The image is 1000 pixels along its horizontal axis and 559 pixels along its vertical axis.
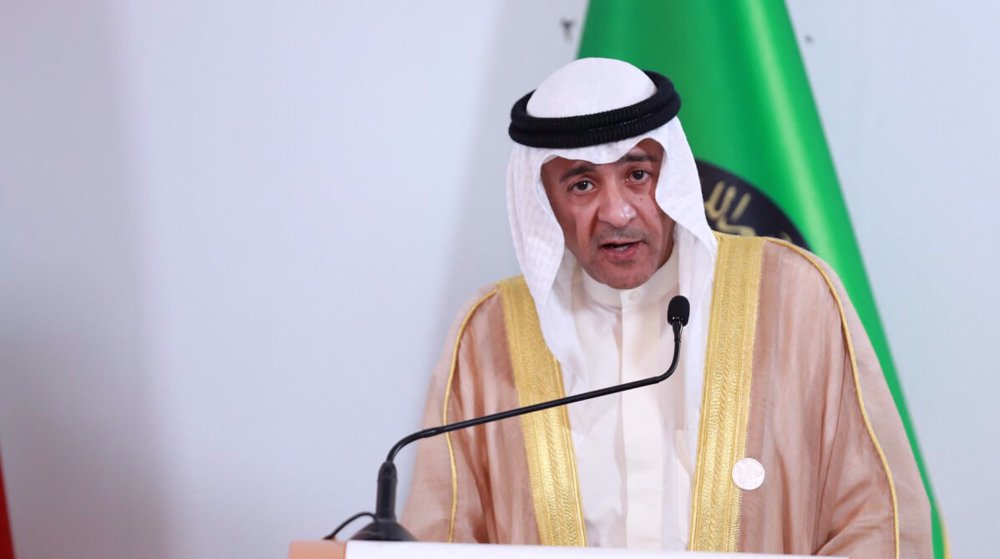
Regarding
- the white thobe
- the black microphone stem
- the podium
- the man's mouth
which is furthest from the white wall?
the podium

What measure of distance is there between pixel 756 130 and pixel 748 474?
0.99 m

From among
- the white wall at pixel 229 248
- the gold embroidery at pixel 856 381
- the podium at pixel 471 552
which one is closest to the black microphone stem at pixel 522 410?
the podium at pixel 471 552

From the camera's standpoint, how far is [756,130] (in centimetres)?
266

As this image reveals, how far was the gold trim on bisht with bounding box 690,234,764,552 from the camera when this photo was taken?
6.35ft

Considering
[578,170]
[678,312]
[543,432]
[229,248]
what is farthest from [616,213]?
[229,248]

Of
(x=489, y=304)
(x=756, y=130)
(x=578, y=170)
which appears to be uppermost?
(x=756, y=130)

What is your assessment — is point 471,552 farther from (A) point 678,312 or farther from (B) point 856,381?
(B) point 856,381

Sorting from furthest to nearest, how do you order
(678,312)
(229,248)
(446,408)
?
(229,248)
(446,408)
(678,312)

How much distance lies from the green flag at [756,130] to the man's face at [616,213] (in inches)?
24.4

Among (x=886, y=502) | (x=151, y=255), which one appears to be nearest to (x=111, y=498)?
(x=151, y=255)

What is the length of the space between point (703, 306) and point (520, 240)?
352 millimetres

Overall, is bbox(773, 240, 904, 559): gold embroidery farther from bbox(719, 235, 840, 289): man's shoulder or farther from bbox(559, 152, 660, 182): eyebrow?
bbox(559, 152, 660, 182): eyebrow

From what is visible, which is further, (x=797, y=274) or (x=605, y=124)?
(x=797, y=274)

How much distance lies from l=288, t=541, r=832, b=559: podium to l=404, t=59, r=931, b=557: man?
0.71 metres
